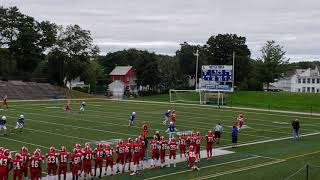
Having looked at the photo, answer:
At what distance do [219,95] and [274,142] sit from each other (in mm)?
35944

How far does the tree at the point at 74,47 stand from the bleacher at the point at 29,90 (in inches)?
247

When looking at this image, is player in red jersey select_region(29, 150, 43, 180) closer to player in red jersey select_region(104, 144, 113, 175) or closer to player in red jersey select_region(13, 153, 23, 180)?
player in red jersey select_region(13, 153, 23, 180)

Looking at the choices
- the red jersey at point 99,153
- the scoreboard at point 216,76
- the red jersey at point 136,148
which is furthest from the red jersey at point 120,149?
the scoreboard at point 216,76

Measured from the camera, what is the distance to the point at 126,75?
4227 inches

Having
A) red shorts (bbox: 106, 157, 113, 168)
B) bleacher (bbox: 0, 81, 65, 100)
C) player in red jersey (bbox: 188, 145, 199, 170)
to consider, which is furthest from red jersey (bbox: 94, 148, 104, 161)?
bleacher (bbox: 0, 81, 65, 100)

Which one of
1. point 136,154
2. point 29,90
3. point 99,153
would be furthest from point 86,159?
point 29,90

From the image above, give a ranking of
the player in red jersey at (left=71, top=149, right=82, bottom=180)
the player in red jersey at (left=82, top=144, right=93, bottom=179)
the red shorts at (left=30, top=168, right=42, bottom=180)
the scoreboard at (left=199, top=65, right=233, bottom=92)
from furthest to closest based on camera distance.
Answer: the scoreboard at (left=199, top=65, right=233, bottom=92), the player in red jersey at (left=82, top=144, right=93, bottom=179), the player in red jersey at (left=71, top=149, right=82, bottom=180), the red shorts at (left=30, top=168, right=42, bottom=180)

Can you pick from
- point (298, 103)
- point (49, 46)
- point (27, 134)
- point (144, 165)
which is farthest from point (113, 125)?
point (49, 46)

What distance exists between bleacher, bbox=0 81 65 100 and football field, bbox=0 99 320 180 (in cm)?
2986

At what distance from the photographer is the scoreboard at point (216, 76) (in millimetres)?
60853

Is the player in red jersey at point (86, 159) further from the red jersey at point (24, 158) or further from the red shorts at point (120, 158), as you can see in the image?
the red jersey at point (24, 158)

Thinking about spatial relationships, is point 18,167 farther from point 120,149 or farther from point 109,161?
point 120,149

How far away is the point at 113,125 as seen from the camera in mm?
37594

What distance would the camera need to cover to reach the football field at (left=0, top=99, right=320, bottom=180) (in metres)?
20.5
